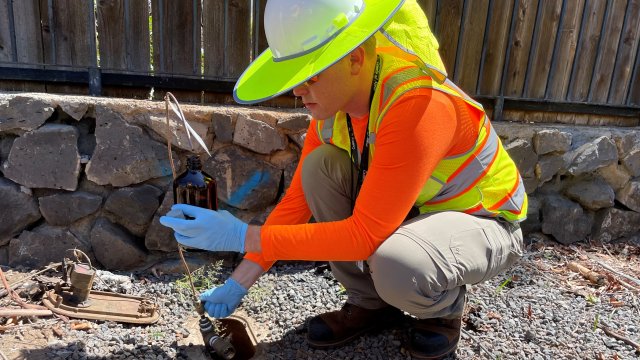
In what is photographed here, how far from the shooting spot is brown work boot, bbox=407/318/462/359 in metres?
2.06

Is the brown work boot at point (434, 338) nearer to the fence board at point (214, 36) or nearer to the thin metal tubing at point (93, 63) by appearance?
the fence board at point (214, 36)

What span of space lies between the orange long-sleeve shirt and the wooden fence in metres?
1.50

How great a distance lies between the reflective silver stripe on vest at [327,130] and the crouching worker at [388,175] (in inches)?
1.9

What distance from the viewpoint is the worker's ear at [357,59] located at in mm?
1719

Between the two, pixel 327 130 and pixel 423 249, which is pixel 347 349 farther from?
pixel 327 130

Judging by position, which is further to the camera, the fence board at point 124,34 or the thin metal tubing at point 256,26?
the thin metal tubing at point 256,26

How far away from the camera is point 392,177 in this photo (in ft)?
5.55

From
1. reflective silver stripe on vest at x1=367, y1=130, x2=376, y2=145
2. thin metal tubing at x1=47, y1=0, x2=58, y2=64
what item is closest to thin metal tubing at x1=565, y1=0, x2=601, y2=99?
reflective silver stripe on vest at x1=367, y1=130, x2=376, y2=145

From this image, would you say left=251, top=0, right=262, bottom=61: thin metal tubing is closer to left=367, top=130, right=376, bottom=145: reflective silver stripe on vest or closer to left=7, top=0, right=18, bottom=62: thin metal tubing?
left=7, top=0, right=18, bottom=62: thin metal tubing

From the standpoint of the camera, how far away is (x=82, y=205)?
274cm

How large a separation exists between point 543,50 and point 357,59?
6.86ft

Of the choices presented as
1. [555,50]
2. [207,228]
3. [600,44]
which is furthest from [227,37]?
[600,44]

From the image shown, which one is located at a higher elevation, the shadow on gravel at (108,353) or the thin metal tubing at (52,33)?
the thin metal tubing at (52,33)

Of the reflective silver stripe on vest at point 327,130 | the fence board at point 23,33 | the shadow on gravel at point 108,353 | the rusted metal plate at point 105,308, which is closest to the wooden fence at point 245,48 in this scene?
the fence board at point 23,33
